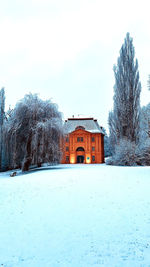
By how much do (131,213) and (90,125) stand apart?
31.6 m

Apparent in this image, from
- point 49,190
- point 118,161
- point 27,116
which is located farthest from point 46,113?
point 49,190

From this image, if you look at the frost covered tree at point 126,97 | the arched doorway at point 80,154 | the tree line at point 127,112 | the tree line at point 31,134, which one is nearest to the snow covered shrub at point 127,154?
the tree line at point 127,112

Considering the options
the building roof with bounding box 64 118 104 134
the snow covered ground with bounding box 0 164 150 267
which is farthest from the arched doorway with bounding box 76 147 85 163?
the snow covered ground with bounding box 0 164 150 267

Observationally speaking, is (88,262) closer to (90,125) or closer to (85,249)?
(85,249)

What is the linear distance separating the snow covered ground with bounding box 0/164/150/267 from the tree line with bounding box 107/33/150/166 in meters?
16.0

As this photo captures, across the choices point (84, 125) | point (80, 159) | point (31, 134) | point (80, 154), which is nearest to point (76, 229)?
point (31, 134)

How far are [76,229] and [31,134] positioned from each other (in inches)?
554

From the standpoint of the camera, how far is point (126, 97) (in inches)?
1004

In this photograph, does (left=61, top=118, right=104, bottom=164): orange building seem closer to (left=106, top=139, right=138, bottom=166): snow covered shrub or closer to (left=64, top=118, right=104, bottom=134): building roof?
(left=64, top=118, right=104, bottom=134): building roof

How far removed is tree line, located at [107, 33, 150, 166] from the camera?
72.6ft

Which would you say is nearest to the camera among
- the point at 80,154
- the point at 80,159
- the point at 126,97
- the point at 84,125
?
the point at 126,97

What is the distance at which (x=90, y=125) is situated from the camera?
36156 millimetres

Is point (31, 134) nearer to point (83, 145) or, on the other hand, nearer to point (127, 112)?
Answer: point (127, 112)

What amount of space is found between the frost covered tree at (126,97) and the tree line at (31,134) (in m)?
10.4
